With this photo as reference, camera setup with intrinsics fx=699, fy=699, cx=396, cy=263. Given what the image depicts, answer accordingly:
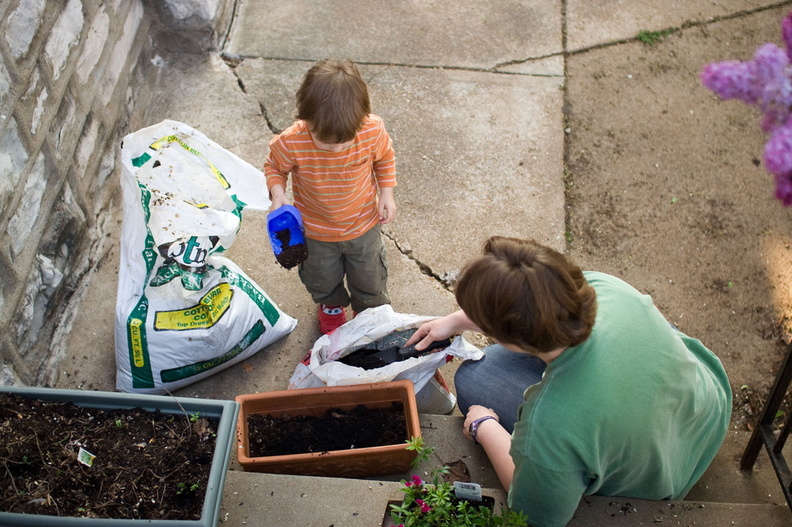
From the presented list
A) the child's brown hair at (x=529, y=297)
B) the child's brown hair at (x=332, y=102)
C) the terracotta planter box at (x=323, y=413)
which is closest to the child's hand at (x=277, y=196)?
the child's brown hair at (x=332, y=102)

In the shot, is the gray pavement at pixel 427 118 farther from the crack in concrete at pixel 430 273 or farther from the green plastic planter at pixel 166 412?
the green plastic planter at pixel 166 412

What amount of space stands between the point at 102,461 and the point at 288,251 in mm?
924

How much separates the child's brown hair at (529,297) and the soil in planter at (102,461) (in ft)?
2.67

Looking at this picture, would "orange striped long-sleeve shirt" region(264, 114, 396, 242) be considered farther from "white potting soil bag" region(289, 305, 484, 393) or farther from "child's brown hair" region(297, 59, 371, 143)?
"white potting soil bag" region(289, 305, 484, 393)

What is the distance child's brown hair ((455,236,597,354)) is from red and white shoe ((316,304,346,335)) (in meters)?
1.26

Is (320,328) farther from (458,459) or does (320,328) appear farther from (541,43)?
(541,43)

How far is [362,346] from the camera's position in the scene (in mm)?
2318

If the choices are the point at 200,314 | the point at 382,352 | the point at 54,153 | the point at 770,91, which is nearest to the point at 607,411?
the point at 770,91

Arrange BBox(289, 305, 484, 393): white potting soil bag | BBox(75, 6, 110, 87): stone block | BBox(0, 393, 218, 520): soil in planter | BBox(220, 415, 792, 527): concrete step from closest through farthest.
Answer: BBox(0, 393, 218, 520): soil in planter
BBox(220, 415, 792, 527): concrete step
BBox(289, 305, 484, 393): white potting soil bag
BBox(75, 6, 110, 87): stone block

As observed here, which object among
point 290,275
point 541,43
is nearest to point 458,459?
point 290,275

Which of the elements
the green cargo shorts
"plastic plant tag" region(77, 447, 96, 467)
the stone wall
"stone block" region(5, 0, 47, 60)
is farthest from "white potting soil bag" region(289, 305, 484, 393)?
"stone block" region(5, 0, 47, 60)

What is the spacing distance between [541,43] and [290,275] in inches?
83.0

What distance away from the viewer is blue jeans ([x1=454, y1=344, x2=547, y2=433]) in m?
2.17

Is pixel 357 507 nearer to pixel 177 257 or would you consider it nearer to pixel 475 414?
pixel 475 414
